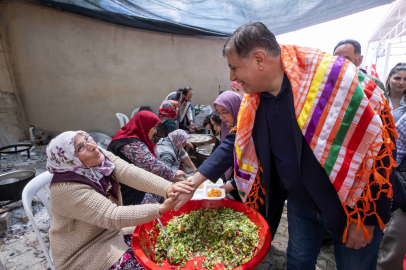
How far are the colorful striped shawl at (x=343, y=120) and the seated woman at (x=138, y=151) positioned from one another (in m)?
1.93

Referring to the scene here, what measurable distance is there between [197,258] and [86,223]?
2.91ft

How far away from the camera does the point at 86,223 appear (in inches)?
62.1

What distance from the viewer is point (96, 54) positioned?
6.42 metres

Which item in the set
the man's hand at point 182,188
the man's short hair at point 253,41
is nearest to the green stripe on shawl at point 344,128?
the man's short hair at point 253,41

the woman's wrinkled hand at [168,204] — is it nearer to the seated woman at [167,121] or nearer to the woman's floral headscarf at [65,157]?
the woman's floral headscarf at [65,157]

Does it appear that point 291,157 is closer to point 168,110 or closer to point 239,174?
point 239,174

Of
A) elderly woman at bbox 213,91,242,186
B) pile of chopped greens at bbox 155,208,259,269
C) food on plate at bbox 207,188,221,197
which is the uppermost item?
elderly woman at bbox 213,91,242,186

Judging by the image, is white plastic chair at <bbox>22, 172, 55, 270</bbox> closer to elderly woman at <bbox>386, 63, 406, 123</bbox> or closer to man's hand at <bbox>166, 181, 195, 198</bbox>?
man's hand at <bbox>166, 181, 195, 198</bbox>

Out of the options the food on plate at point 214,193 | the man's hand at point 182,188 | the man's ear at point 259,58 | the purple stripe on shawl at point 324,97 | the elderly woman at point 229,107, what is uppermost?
the man's ear at point 259,58

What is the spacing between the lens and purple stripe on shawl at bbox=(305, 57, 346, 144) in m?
1.08

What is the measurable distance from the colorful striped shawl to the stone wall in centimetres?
636

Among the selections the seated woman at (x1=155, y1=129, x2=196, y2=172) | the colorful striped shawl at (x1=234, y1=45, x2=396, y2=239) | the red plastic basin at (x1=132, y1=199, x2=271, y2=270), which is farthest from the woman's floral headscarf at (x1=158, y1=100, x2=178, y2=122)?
the colorful striped shawl at (x1=234, y1=45, x2=396, y2=239)

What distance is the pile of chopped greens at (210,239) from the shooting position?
159cm

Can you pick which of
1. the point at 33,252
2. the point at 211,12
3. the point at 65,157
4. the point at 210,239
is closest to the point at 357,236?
the point at 210,239
